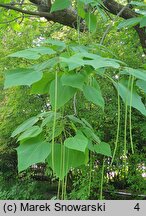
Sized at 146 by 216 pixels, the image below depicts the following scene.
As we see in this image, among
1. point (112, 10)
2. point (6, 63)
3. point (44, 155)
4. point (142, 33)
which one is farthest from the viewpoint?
point (6, 63)

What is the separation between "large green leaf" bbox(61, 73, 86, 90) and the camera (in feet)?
2.22

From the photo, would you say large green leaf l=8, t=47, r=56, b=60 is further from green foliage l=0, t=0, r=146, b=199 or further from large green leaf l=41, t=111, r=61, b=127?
large green leaf l=41, t=111, r=61, b=127

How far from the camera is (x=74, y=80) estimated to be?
0.69 metres

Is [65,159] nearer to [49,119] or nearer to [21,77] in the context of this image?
[49,119]

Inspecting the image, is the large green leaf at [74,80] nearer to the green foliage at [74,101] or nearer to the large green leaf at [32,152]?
the green foliage at [74,101]

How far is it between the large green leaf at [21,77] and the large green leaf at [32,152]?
151 mm

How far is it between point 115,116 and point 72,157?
8.59 ft

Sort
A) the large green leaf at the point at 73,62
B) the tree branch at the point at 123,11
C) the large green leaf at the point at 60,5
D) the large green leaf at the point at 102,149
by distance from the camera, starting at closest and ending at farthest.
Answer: the large green leaf at the point at 73,62 → the large green leaf at the point at 102,149 → the large green leaf at the point at 60,5 → the tree branch at the point at 123,11

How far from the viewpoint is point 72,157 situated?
759 millimetres

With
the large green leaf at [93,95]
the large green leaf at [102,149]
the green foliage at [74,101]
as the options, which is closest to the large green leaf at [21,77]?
the green foliage at [74,101]

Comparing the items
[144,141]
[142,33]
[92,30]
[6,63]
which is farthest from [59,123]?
[6,63]

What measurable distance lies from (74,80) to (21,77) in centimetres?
11

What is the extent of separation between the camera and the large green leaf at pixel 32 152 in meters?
0.70

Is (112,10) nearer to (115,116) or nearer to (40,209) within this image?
(115,116)
